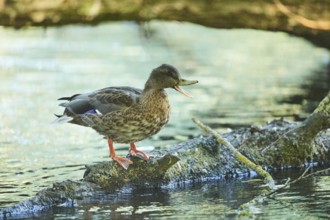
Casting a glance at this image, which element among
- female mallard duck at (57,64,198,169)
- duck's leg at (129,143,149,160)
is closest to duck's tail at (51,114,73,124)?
female mallard duck at (57,64,198,169)

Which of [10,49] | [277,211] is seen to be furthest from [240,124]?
[10,49]

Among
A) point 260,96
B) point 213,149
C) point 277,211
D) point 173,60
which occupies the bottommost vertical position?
point 277,211

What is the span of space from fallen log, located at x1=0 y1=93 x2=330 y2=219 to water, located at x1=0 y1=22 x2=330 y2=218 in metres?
0.27

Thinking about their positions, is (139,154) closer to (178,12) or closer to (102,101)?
(102,101)

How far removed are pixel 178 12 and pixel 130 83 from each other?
436 cm

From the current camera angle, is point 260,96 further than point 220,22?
Yes

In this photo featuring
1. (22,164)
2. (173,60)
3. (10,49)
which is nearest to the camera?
(22,164)

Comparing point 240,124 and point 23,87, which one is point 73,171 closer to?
point 240,124

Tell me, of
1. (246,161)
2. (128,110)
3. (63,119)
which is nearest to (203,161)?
(246,161)

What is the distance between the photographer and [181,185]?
9914mm

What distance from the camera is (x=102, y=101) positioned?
378 inches

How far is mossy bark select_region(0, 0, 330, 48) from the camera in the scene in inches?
618

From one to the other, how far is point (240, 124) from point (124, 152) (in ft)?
10.6

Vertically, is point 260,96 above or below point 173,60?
below
